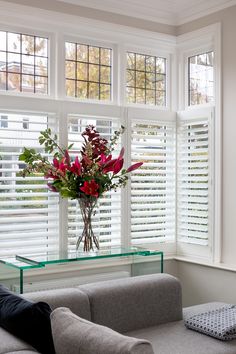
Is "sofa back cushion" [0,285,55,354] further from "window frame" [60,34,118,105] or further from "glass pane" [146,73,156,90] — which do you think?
"glass pane" [146,73,156,90]

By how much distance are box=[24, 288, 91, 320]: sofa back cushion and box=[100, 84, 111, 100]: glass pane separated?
6.77 ft

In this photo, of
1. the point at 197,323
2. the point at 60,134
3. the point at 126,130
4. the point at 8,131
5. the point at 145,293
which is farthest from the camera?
the point at 126,130

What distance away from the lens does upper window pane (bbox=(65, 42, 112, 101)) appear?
14.4 feet

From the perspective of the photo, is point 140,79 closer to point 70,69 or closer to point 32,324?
point 70,69

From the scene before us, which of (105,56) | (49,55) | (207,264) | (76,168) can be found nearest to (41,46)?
(49,55)

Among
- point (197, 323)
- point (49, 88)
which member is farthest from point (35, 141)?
point (197, 323)

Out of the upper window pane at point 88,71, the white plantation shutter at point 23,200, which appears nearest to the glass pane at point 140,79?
the upper window pane at point 88,71

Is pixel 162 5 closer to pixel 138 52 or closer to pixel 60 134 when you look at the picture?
pixel 138 52

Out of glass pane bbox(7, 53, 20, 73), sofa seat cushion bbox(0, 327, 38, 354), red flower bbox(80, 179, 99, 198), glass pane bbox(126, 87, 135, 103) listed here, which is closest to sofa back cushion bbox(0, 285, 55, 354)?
sofa seat cushion bbox(0, 327, 38, 354)

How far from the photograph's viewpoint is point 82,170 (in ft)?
12.8

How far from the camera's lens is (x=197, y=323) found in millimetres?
3123

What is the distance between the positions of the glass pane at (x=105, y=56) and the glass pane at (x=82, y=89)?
0.96 ft

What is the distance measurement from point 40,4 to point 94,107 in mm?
961

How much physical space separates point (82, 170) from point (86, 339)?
6.80ft
